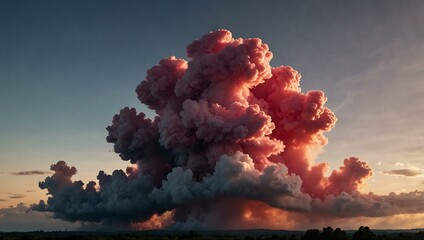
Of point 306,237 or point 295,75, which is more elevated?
point 295,75

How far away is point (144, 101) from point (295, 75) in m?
47.3

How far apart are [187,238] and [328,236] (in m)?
44.0

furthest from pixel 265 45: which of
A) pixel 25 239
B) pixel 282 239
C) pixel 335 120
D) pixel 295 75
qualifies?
pixel 25 239

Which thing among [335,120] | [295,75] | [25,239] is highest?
[295,75]

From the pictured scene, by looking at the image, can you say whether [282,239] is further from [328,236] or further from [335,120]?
[335,120]

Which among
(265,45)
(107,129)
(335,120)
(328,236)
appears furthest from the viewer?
(107,129)

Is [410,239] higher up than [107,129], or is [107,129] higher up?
[107,129]

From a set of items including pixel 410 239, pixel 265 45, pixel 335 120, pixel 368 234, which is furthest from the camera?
pixel 335 120

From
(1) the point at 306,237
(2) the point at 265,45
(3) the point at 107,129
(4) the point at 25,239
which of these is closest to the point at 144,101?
(3) the point at 107,129

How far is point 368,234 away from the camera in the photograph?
105 meters

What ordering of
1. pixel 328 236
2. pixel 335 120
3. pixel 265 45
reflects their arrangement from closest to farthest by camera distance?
pixel 328 236, pixel 265 45, pixel 335 120

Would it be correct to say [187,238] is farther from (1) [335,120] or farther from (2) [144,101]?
(1) [335,120]

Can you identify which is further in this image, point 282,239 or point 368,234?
point 282,239

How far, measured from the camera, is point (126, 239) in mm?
138250
